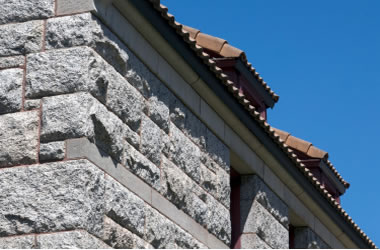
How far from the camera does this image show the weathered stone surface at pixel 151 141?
8.45 metres

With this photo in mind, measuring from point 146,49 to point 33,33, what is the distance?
1335mm

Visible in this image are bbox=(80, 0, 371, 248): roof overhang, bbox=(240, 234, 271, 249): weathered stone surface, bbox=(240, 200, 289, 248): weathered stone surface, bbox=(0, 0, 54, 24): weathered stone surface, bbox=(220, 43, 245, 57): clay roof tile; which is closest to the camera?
bbox=(0, 0, 54, 24): weathered stone surface

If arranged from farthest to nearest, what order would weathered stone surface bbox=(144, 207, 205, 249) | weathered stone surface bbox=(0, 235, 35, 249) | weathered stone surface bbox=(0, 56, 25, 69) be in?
1. weathered stone surface bbox=(144, 207, 205, 249)
2. weathered stone surface bbox=(0, 56, 25, 69)
3. weathered stone surface bbox=(0, 235, 35, 249)

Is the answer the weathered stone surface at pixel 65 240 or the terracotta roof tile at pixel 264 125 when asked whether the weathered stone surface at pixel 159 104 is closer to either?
the terracotta roof tile at pixel 264 125

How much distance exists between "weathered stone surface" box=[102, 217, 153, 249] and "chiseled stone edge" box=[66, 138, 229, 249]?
0.42 m

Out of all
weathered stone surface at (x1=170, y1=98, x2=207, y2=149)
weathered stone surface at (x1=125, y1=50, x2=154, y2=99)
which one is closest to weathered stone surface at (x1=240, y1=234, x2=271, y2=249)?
weathered stone surface at (x1=170, y1=98, x2=207, y2=149)

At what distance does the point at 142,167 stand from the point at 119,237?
0.89 m

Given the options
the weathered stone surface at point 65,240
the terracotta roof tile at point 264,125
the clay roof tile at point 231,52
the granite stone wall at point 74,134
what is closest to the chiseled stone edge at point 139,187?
the granite stone wall at point 74,134

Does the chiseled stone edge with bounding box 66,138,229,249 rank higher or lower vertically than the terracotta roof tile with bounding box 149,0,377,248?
lower

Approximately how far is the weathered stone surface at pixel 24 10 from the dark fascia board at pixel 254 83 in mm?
4908

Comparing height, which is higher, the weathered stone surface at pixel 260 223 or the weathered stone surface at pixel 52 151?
the weathered stone surface at pixel 260 223

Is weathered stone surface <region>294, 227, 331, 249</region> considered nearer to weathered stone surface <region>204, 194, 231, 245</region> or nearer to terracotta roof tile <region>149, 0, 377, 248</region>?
terracotta roof tile <region>149, 0, 377, 248</region>

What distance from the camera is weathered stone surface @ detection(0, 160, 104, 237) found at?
721 centimetres

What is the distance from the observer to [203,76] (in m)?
9.94
